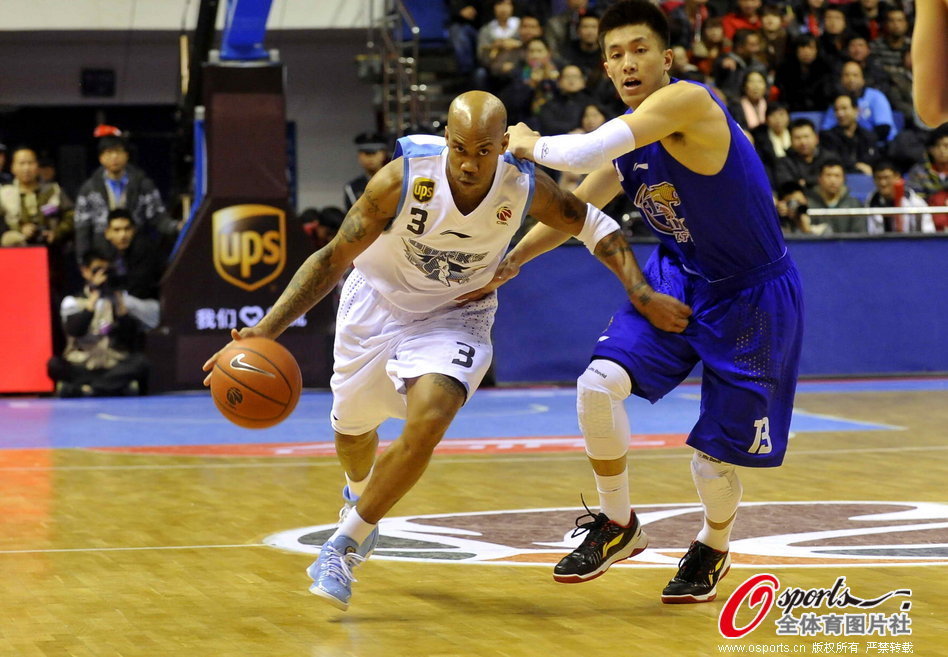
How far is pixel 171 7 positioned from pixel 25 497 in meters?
12.4

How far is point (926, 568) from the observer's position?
5488mm

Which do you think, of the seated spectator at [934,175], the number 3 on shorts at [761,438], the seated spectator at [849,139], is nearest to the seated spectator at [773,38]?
the seated spectator at [849,139]

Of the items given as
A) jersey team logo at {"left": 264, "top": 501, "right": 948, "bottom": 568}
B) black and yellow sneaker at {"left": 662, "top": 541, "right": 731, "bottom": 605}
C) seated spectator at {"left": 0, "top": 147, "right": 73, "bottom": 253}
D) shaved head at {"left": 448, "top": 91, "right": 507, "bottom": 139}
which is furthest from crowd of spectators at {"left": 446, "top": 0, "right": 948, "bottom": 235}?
shaved head at {"left": 448, "top": 91, "right": 507, "bottom": 139}

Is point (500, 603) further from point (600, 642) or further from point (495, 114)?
point (495, 114)

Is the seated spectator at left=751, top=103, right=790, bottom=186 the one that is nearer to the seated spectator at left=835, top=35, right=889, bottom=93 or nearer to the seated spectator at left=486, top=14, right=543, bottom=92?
the seated spectator at left=835, top=35, right=889, bottom=93

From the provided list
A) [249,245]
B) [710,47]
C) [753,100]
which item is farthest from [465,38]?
[249,245]

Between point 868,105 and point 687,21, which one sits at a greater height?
point 687,21

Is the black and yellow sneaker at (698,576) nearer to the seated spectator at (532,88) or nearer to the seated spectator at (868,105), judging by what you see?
the seated spectator at (532,88)

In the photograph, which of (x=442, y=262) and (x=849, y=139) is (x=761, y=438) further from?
(x=849, y=139)

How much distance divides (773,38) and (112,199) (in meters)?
8.46

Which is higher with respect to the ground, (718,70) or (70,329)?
(718,70)

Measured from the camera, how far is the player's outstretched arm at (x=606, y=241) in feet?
16.7

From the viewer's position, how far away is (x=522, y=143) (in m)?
4.92

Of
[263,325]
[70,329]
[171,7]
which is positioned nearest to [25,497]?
[263,325]
